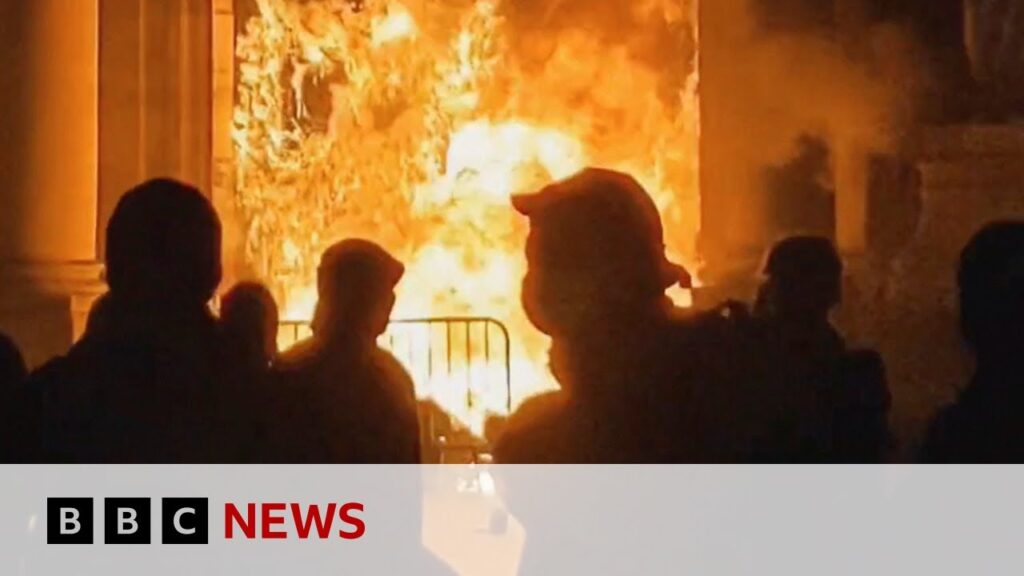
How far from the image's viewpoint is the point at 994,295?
434 centimetres

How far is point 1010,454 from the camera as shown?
4492mm

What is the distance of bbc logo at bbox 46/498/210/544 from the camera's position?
4430mm

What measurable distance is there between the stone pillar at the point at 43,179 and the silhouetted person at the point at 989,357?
359cm

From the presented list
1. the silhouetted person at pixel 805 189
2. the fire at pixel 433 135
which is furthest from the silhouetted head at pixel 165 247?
the fire at pixel 433 135

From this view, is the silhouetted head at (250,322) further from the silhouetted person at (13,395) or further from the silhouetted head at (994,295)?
the silhouetted head at (994,295)

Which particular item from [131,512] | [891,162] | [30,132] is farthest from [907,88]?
[131,512]

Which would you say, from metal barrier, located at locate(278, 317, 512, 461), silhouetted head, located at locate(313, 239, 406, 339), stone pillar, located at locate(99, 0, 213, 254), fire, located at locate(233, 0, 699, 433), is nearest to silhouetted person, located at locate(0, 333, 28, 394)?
silhouetted head, located at locate(313, 239, 406, 339)

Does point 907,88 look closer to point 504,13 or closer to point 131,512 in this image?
point 504,13

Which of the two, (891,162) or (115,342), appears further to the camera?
(891,162)

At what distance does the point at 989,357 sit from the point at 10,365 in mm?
2371

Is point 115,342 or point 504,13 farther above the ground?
point 504,13

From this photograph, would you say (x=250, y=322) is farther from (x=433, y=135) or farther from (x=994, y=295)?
(x=433, y=135)

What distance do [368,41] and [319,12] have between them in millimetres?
305

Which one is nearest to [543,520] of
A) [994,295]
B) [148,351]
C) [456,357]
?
[148,351]
